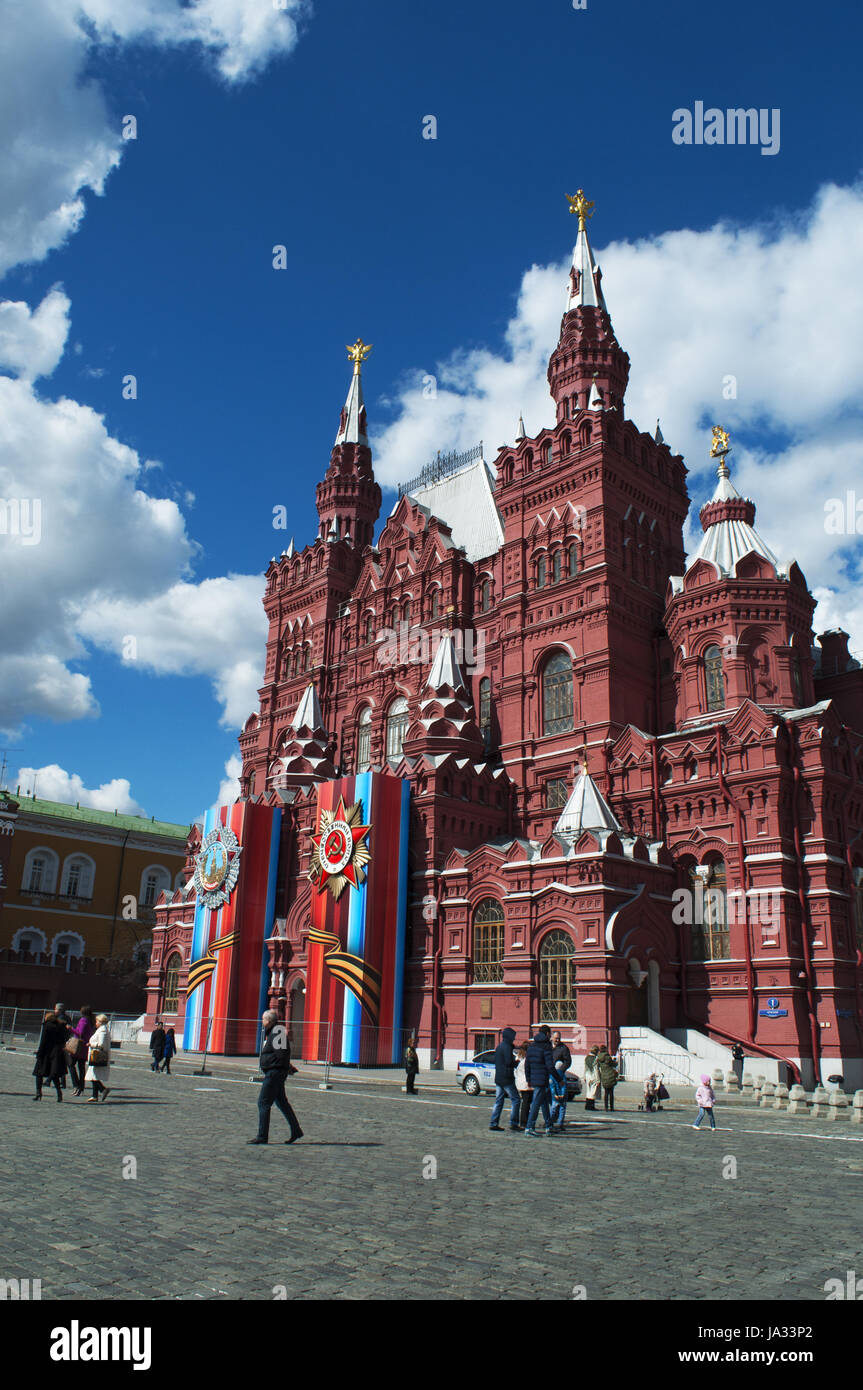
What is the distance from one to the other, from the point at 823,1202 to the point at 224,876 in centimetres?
3673

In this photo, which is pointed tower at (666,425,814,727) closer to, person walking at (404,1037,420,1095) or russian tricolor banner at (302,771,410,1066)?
russian tricolor banner at (302,771,410,1066)

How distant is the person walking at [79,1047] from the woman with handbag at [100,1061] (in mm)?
324

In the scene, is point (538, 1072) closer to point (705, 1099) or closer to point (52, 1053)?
point (705, 1099)

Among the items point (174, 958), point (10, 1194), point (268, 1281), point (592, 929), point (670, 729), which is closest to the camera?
point (268, 1281)

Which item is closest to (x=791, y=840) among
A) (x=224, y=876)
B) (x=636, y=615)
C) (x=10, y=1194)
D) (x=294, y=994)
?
(x=636, y=615)

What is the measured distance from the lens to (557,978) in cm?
3356

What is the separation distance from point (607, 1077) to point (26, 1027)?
31.8 m

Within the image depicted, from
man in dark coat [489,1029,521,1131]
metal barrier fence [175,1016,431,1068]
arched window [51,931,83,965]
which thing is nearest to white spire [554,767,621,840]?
metal barrier fence [175,1016,431,1068]

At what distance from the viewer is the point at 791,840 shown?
33.7 meters

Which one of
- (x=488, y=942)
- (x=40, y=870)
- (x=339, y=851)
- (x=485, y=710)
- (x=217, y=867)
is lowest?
(x=488, y=942)

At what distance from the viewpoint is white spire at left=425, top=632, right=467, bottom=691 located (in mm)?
44094

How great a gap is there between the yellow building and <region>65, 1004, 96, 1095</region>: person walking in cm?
3918

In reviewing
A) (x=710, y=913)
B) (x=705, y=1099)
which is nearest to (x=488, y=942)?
(x=710, y=913)
